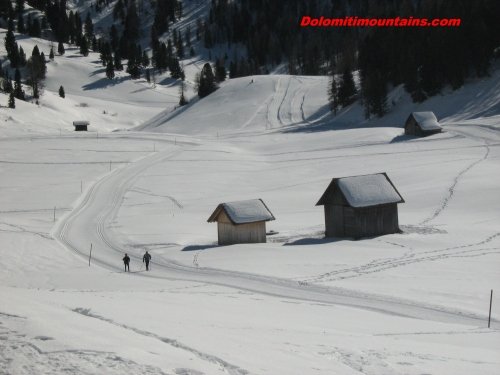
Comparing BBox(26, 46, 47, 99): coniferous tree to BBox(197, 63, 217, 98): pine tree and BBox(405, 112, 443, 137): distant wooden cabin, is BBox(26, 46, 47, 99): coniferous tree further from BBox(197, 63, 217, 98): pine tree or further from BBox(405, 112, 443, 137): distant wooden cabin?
BBox(405, 112, 443, 137): distant wooden cabin

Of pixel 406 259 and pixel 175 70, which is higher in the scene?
pixel 175 70

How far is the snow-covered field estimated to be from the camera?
12719 millimetres

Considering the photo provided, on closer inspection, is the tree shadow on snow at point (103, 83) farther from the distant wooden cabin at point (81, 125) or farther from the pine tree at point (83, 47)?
the distant wooden cabin at point (81, 125)

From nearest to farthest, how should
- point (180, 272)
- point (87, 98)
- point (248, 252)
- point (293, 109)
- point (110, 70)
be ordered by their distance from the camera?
point (180, 272)
point (248, 252)
point (293, 109)
point (87, 98)
point (110, 70)

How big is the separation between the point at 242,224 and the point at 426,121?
159 feet

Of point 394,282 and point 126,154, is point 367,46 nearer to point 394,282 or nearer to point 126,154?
point 126,154

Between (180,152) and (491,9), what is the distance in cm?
5485

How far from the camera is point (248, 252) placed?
3597 cm

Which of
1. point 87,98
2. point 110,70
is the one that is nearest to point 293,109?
point 87,98

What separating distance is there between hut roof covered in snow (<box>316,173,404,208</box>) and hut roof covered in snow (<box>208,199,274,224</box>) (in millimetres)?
4129

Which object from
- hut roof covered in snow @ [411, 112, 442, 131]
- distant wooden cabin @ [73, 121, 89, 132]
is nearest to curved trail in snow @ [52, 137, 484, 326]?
hut roof covered in snow @ [411, 112, 442, 131]

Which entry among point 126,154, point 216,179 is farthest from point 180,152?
point 216,179

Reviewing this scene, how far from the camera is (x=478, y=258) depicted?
102ft

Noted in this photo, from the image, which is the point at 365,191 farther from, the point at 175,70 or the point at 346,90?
the point at 175,70
